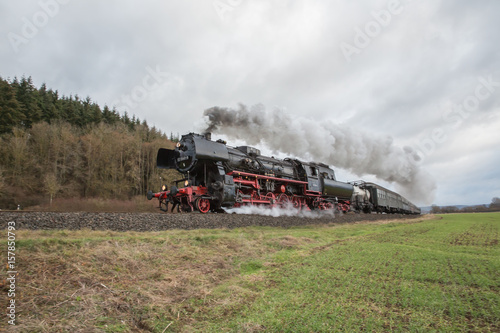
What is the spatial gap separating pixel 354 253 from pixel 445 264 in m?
1.38

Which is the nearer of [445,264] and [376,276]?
[376,276]

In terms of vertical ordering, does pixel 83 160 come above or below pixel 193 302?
above

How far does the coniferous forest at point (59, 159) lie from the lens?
3136 cm

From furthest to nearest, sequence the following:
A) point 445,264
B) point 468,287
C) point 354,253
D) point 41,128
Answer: point 41,128
point 354,253
point 445,264
point 468,287

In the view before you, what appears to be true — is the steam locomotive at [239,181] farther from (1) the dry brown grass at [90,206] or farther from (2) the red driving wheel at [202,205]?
(1) the dry brown grass at [90,206]

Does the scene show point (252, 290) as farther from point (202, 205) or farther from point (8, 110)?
point (8, 110)

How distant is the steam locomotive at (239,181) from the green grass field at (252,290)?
31.3 feet

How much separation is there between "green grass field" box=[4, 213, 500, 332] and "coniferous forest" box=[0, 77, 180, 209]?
33.5 meters

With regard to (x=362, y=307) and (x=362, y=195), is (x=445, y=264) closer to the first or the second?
(x=362, y=307)

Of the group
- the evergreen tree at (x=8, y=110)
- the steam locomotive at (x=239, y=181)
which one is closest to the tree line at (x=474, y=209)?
the steam locomotive at (x=239, y=181)

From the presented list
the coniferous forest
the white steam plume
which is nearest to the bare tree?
the coniferous forest

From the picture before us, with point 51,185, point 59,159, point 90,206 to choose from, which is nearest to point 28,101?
point 59,159

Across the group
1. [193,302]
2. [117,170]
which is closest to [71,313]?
[193,302]

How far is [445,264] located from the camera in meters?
3.78
